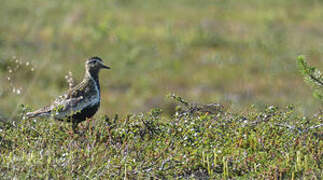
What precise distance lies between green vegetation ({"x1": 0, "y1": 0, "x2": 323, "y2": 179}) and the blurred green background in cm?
4

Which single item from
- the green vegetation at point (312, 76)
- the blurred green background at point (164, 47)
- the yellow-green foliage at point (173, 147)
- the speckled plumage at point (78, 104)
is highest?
the blurred green background at point (164, 47)

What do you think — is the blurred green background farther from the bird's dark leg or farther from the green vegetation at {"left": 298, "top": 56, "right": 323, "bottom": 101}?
the green vegetation at {"left": 298, "top": 56, "right": 323, "bottom": 101}

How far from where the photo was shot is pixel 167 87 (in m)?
16.0

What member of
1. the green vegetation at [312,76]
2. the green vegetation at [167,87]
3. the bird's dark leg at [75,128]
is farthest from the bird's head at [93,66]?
the green vegetation at [312,76]

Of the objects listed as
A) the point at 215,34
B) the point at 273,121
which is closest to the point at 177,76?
the point at 215,34

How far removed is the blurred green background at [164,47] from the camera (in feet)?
52.0

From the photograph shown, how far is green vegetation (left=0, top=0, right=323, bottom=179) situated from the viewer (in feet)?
18.6

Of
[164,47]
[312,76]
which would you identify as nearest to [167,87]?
[164,47]

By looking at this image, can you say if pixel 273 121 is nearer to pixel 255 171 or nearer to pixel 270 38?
pixel 255 171

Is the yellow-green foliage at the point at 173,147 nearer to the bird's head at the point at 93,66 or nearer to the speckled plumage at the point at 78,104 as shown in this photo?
the speckled plumage at the point at 78,104

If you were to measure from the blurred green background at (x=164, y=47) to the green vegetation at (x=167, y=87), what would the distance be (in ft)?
0.14

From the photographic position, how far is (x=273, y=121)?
620 cm

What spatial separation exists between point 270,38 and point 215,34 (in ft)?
5.03

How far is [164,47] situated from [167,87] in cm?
269
